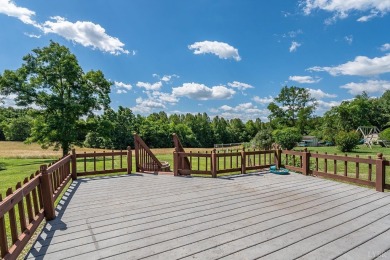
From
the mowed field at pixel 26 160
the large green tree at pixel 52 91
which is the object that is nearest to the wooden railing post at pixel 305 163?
the mowed field at pixel 26 160

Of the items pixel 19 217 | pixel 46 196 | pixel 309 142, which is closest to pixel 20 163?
pixel 46 196

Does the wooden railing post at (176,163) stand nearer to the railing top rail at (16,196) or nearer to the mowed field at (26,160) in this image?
the mowed field at (26,160)

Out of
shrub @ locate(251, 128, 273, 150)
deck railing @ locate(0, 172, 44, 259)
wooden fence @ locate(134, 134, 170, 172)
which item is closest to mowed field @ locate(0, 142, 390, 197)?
wooden fence @ locate(134, 134, 170, 172)

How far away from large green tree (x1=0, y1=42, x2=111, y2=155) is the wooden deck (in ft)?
48.0

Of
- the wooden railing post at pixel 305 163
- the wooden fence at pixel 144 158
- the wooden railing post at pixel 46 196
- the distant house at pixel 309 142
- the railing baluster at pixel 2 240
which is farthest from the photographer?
the distant house at pixel 309 142

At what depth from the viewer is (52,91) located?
64.3 ft

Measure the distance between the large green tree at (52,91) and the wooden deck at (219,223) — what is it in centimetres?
1462

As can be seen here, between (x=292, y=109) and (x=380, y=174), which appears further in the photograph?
(x=292, y=109)

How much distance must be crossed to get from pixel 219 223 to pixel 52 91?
2028 centimetres

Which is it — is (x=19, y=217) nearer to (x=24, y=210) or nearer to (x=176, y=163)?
(x=24, y=210)

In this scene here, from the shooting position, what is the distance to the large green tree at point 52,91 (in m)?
18.3

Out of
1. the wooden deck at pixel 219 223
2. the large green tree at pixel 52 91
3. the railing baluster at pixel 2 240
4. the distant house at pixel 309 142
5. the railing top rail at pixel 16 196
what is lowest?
the distant house at pixel 309 142

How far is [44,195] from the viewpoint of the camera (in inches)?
156

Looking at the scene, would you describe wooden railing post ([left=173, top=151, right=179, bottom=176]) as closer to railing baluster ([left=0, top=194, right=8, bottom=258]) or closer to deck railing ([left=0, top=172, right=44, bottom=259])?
deck railing ([left=0, top=172, right=44, bottom=259])
